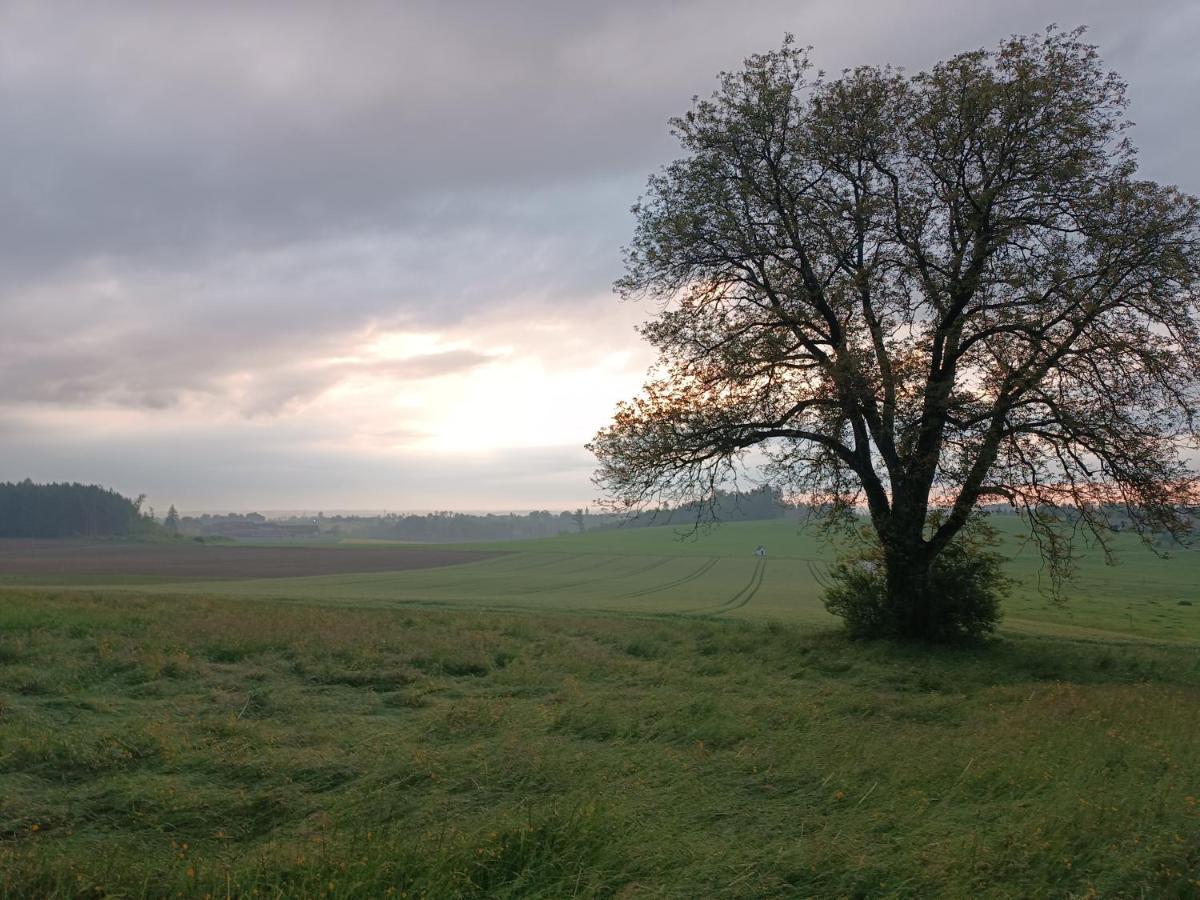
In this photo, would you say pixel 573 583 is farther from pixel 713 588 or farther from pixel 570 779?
pixel 570 779

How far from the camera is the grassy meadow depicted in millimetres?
6164

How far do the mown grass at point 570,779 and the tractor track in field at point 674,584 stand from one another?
1193 inches

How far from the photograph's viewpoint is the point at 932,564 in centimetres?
2100

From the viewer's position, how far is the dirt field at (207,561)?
64125 millimetres

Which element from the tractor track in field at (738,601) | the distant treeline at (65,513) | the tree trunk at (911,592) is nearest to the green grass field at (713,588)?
the tractor track in field at (738,601)

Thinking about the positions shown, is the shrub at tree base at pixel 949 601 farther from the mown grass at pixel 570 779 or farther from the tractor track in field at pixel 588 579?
the tractor track in field at pixel 588 579

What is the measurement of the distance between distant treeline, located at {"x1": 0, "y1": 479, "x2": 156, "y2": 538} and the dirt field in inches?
1384

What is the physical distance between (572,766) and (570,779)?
16.7 inches

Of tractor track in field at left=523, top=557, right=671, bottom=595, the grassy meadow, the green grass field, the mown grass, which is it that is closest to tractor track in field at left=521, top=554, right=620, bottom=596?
tractor track in field at left=523, top=557, right=671, bottom=595

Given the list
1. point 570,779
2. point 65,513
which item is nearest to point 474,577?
point 570,779

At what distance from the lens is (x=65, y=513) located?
141 meters

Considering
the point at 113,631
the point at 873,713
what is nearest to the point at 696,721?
the point at 873,713

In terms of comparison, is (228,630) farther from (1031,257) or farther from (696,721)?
(1031,257)

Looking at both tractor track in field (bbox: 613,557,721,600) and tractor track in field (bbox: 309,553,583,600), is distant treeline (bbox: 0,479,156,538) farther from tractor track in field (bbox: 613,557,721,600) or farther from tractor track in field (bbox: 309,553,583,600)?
tractor track in field (bbox: 613,557,721,600)
